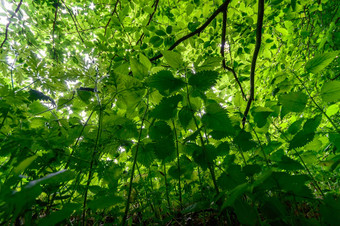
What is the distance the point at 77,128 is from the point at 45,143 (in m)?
0.22

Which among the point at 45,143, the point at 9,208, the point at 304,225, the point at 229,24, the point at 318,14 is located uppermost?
the point at 229,24

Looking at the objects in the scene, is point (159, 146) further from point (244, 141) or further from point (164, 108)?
point (244, 141)

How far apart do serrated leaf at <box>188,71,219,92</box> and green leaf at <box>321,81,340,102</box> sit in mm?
460

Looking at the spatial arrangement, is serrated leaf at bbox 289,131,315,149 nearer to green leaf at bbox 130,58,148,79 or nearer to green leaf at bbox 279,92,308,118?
green leaf at bbox 279,92,308,118

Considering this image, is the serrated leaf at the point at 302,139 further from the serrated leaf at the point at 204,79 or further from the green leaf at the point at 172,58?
the green leaf at the point at 172,58

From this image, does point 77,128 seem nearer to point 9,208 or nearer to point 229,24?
point 9,208

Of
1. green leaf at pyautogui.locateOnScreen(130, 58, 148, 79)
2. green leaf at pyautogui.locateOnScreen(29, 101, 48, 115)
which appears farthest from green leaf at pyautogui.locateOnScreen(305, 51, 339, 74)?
green leaf at pyautogui.locateOnScreen(29, 101, 48, 115)

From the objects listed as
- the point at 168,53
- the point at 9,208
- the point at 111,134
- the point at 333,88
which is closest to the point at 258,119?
the point at 333,88

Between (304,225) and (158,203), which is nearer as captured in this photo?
(304,225)

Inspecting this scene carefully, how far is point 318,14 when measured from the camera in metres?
1.76

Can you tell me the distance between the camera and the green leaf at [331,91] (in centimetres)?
63

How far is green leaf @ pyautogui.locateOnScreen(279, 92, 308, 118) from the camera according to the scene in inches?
25.4

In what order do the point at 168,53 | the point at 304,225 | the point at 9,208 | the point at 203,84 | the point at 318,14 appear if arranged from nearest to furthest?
the point at 9,208 → the point at 304,225 → the point at 203,84 → the point at 168,53 → the point at 318,14

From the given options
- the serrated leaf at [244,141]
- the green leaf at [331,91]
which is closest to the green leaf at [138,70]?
the serrated leaf at [244,141]
